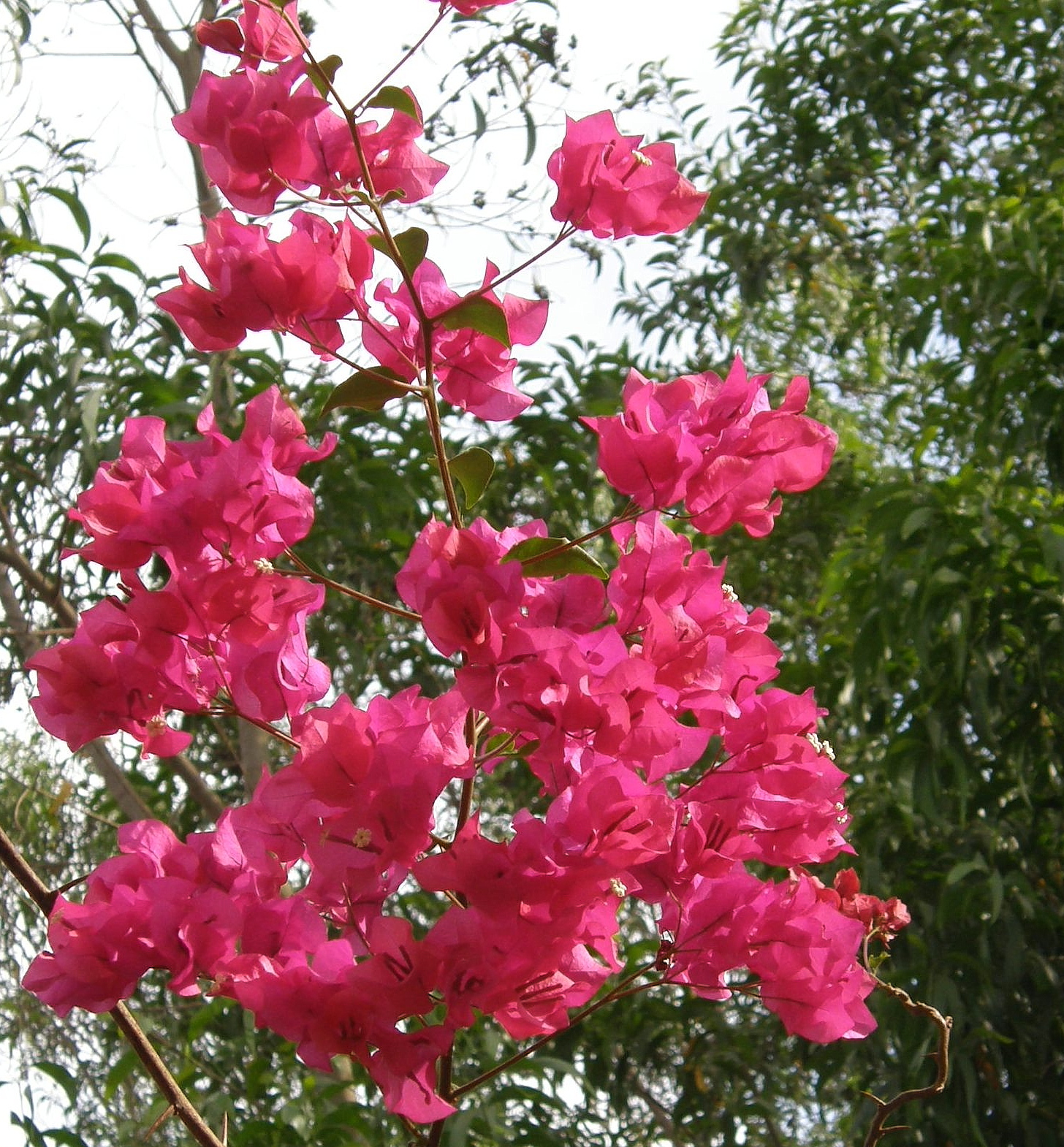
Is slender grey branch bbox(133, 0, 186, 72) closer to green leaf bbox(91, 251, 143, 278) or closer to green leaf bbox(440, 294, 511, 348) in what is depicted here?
green leaf bbox(91, 251, 143, 278)

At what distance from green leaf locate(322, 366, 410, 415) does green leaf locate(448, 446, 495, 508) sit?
0.04 metres

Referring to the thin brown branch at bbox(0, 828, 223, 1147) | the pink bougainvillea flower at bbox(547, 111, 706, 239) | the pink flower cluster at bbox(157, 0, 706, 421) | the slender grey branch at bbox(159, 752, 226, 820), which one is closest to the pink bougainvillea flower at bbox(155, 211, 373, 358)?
the pink flower cluster at bbox(157, 0, 706, 421)

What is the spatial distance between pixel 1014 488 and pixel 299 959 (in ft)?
6.05

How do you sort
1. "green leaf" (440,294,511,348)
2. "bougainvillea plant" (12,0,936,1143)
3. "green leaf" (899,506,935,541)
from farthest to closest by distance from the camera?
"green leaf" (899,506,935,541), "green leaf" (440,294,511,348), "bougainvillea plant" (12,0,936,1143)

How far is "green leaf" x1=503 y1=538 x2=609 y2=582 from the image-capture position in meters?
0.66

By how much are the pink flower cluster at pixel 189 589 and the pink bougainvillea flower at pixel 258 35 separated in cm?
19

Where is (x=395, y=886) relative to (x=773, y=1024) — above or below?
below

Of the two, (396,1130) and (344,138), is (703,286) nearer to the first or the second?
(396,1130)

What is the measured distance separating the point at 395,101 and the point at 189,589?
0.94ft

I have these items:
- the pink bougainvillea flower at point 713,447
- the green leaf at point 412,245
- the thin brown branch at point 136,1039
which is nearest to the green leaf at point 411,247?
the green leaf at point 412,245

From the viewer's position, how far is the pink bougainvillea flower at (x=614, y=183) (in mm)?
687

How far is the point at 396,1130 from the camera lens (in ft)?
5.58

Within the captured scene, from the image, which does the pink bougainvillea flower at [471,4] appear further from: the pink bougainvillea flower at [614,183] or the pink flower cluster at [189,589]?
the pink flower cluster at [189,589]

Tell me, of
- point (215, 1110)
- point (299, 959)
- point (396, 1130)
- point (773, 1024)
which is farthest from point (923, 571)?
point (299, 959)
